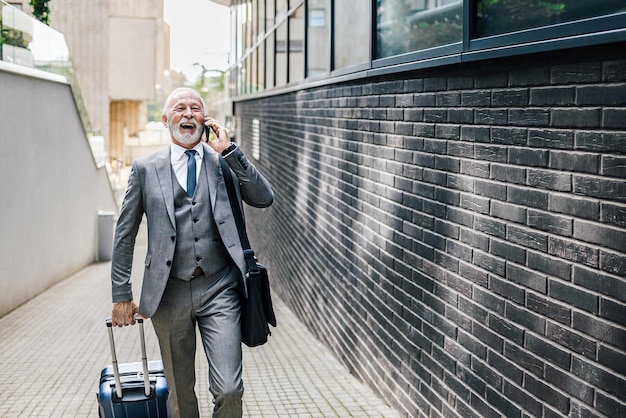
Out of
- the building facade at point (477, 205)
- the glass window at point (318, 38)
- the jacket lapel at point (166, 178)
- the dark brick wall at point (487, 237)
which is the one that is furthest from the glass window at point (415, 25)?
the glass window at point (318, 38)

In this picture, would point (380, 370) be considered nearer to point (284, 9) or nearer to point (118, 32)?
point (284, 9)

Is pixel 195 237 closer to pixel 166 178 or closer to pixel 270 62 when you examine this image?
pixel 166 178

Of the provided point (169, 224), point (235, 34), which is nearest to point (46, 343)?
point (169, 224)

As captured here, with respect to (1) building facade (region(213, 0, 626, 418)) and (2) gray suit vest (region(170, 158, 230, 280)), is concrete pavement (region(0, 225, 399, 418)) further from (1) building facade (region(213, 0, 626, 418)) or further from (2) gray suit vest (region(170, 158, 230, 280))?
(2) gray suit vest (region(170, 158, 230, 280))

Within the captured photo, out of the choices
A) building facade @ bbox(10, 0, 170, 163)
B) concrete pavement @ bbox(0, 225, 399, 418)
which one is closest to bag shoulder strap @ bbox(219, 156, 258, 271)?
concrete pavement @ bbox(0, 225, 399, 418)

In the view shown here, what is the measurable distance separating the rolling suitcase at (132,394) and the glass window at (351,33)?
3.34 meters

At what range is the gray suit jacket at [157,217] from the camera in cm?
401

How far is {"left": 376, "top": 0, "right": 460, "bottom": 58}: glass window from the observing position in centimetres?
471

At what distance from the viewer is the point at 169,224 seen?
4.04 metres

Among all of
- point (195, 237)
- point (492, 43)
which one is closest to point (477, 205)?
point (492, 43)

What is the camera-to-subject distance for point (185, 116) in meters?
4.07

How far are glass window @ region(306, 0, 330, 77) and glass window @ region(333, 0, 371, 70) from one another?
1.44 feet

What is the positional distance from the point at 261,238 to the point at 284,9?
14.9ft

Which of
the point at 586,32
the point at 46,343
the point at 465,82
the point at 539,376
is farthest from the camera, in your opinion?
the point at 46,343
